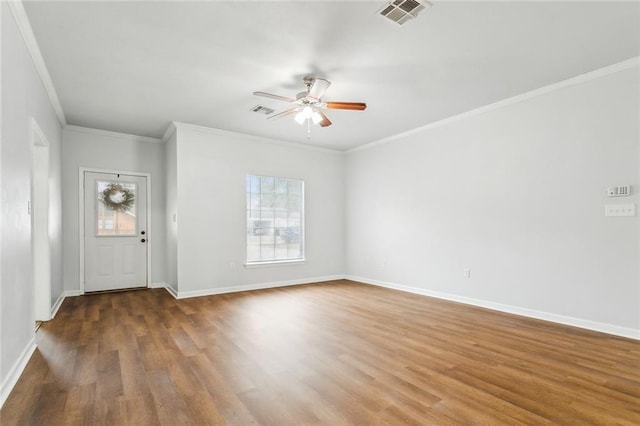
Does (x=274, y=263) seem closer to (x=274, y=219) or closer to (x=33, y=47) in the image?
(x=274, y=219)

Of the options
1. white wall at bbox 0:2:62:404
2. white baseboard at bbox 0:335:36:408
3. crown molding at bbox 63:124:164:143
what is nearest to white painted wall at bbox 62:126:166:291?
crown molding at bbox 63:124:164:143

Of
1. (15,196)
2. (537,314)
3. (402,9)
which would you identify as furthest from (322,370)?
(537,314)

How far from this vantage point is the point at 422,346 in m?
3.11

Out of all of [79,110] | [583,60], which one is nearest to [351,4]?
[583,60]

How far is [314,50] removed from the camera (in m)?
3.07

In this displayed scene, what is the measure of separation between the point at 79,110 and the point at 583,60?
6.11 m

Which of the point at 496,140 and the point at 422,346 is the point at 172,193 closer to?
the point at 422,346

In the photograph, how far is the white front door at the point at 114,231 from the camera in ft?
18.4

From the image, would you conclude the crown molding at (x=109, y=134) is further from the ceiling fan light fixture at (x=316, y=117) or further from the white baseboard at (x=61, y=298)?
the ceiling fan light fixture at (x=316, y=117)

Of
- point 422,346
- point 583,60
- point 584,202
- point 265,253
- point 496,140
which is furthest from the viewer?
point 265,253

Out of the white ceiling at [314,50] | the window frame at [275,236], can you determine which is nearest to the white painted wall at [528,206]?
the white ceiling at [314,50]

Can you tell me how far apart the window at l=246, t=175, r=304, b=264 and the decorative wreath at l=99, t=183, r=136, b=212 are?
2.12 meters

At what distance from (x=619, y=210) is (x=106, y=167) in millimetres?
7177

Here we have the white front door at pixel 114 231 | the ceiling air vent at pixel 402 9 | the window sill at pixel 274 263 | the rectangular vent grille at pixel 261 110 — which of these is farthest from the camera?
the window sill at pixel 274 263
